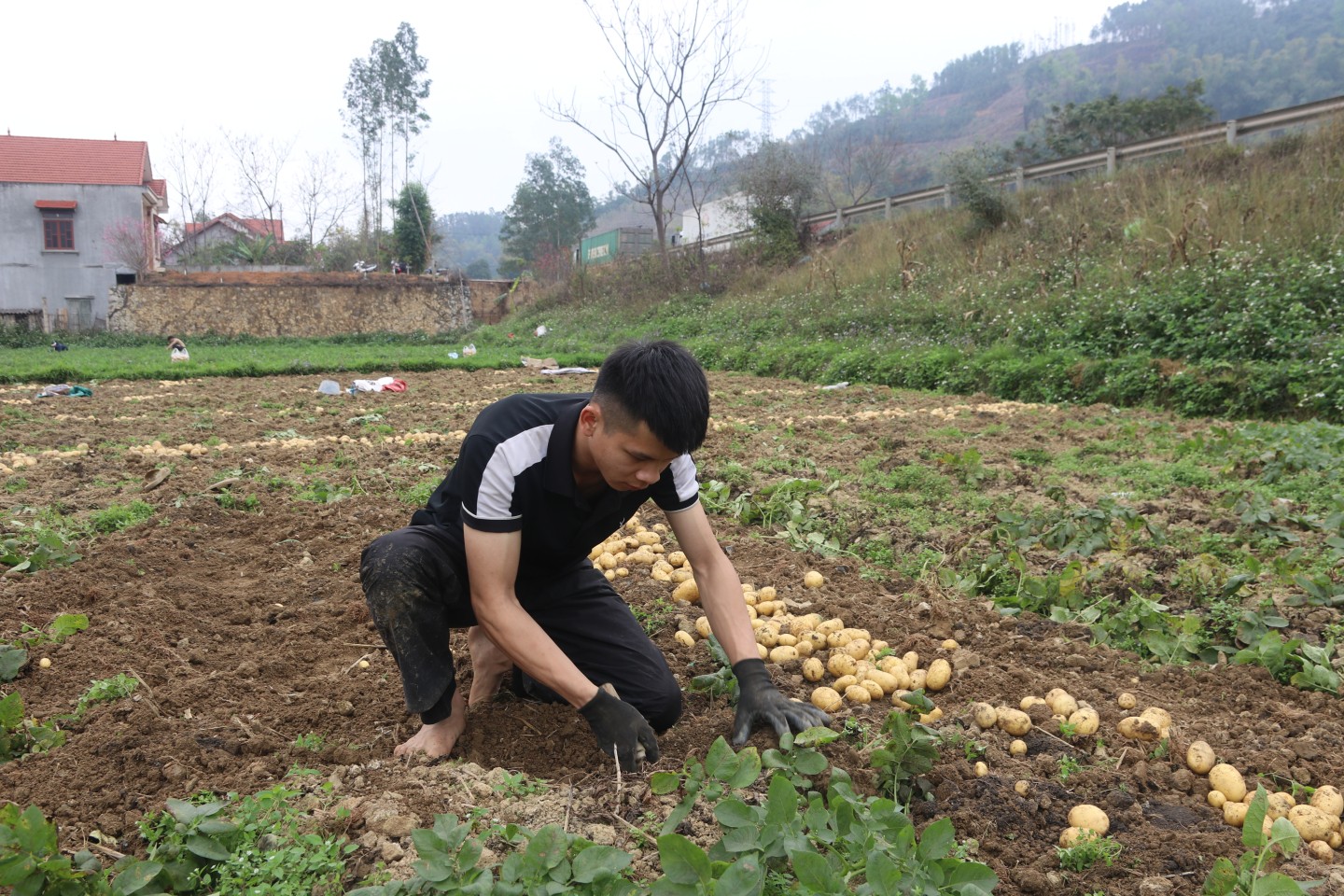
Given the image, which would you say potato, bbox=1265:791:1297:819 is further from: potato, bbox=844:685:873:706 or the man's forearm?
the man's forearm

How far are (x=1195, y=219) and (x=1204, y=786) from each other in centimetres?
1214

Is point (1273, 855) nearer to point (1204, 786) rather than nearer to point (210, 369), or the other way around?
point (1204, 786)

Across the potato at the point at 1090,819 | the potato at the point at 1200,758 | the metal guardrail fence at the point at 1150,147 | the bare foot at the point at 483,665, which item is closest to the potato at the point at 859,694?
the potato at the point at 1090,819

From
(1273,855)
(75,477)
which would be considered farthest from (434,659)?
(75,477)

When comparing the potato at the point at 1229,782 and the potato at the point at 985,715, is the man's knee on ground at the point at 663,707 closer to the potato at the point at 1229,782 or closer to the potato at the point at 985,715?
the potato at the point at 985,715

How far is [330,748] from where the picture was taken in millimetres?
2361

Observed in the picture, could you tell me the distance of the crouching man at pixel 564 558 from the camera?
2143mm

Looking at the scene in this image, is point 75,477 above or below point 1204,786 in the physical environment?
above

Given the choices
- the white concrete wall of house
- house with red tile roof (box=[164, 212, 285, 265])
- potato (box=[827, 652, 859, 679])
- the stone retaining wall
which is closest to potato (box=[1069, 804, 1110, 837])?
potato (box=[827, 652, 859, 679])

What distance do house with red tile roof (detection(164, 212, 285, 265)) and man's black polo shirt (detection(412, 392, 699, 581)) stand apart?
3799 centimetres

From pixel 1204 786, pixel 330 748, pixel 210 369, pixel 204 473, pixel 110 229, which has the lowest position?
pixel 1204 786

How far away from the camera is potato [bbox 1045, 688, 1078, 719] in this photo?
2.45 meters

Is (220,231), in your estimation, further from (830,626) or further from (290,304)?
(830,626)

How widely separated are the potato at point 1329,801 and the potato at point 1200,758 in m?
0.23
